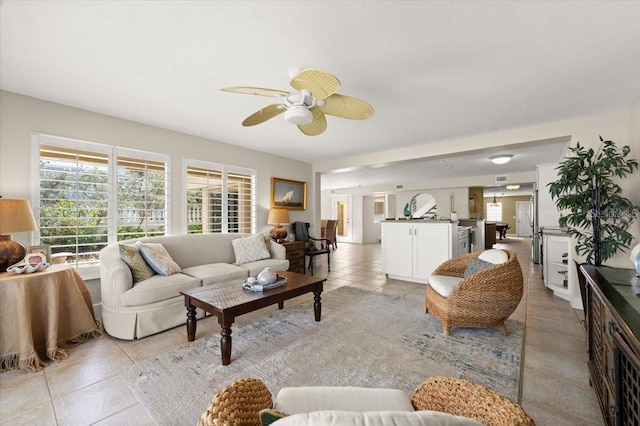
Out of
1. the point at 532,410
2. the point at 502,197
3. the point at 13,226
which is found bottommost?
the point at 532,410

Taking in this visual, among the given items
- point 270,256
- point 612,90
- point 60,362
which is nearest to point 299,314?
point 270,256

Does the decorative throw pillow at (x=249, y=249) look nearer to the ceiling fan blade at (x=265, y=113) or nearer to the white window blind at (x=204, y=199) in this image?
the white window blind at (x=204, y=199)

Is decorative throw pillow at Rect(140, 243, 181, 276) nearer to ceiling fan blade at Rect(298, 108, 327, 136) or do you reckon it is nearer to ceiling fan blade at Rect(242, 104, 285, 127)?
ceiling fan blade at Rect(242, 104, 285, 127)

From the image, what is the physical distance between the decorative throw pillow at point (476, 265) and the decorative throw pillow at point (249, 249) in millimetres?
2743

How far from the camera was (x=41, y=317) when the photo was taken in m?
2.27

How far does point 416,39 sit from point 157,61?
196 centimetres

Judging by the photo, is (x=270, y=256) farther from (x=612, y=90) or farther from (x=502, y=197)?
(x=502, y=197)

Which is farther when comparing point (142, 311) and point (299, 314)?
point (299, 314)

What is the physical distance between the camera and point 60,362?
217 cm

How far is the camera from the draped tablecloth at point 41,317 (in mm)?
2082

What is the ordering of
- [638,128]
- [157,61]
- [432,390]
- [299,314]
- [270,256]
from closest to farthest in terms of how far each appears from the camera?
[432,390], [157,61], [638,128], [299,314], [270,256]

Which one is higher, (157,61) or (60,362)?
(157,61)

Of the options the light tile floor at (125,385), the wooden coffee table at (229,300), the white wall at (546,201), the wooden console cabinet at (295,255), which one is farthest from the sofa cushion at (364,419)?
the white wall at (546,201)

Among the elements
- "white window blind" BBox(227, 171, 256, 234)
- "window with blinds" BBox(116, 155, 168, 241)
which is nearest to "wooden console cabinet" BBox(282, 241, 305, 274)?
"white window blind" BBox(227, 171, 256, 234)
